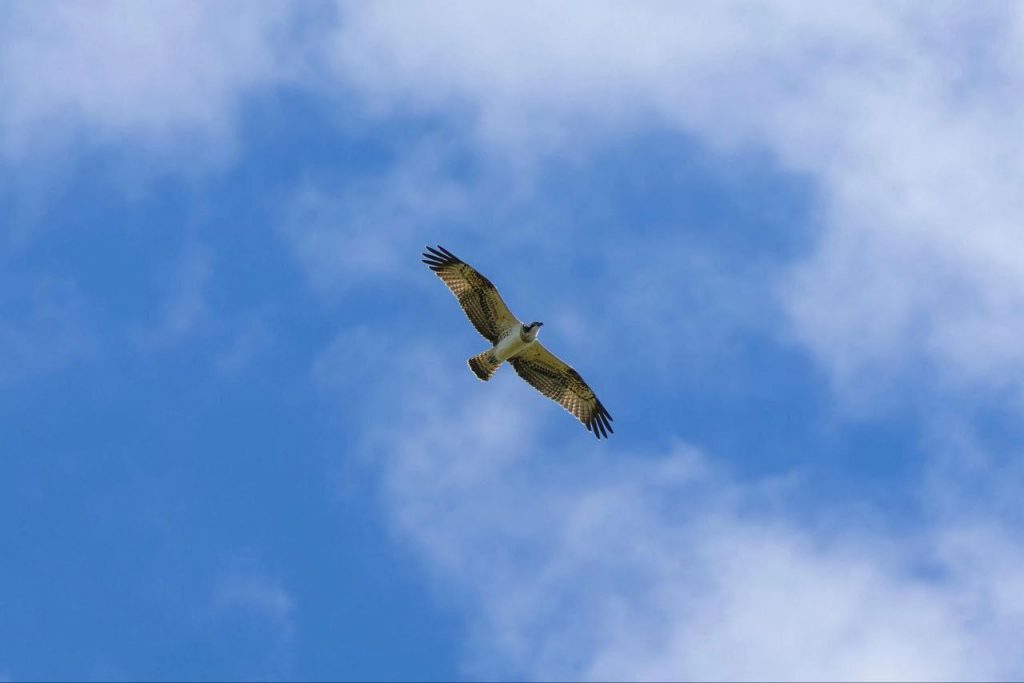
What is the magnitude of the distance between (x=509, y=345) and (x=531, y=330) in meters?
0.81

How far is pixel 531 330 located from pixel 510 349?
0.93 metres

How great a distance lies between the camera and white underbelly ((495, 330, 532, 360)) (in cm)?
4506

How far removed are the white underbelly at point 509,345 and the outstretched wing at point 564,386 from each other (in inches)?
24.3

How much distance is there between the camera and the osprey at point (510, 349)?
148ft

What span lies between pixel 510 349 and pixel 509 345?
16cm

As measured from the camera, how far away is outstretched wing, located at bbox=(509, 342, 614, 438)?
152ft

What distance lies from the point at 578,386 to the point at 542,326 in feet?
8.43

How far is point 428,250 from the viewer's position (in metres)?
45.0

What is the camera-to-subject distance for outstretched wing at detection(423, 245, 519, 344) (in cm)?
4494

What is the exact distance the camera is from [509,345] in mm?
45219

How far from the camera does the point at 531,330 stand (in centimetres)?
4469

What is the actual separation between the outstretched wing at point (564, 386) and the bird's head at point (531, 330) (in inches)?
49.1

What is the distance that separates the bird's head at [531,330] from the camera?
1758 inches

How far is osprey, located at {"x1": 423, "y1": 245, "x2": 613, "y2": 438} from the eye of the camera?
148 ft
